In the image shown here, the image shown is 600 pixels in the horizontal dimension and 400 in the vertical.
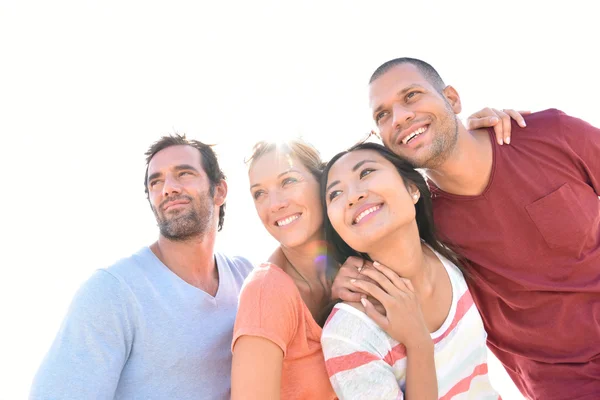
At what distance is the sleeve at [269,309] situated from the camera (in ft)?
8.79

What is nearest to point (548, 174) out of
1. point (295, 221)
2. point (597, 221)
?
point (597, 221)

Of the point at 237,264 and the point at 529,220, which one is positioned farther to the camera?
the point at 237,264

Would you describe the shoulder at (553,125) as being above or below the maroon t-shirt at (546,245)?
above

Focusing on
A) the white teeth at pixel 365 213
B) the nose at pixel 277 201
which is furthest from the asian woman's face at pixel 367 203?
the nose at pixel 277 201

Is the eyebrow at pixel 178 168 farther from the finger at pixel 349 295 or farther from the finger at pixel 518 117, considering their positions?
the finger at pixel 518 117

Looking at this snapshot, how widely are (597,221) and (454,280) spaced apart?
1.36 m

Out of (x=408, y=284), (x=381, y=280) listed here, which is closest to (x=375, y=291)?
(x=381, y=280)

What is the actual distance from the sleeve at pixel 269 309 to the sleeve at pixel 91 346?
3.47ft

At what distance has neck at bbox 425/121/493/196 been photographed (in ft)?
11.9

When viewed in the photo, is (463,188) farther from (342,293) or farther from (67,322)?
(67,322)

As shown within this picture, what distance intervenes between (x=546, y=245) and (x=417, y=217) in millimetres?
971

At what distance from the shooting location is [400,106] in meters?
3.67

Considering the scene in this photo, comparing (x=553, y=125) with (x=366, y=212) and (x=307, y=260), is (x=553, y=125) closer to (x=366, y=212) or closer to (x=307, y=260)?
(x=366, y=212)

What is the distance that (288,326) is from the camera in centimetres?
276
